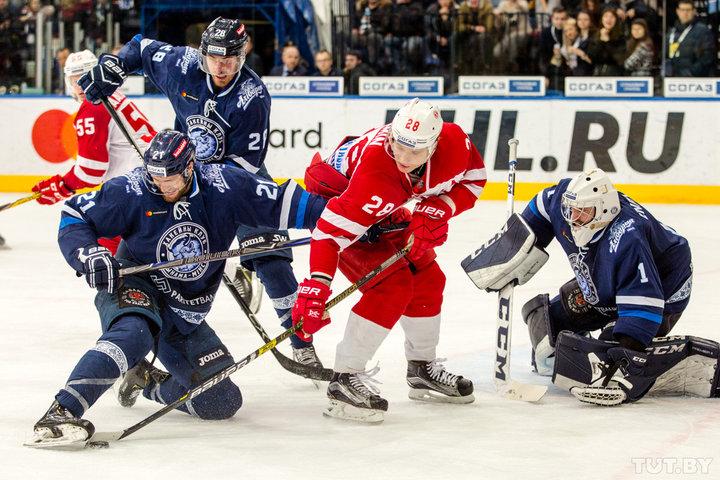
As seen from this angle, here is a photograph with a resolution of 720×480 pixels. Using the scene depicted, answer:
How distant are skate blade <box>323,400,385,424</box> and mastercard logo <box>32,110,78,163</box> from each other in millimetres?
6162

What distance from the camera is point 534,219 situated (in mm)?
4289

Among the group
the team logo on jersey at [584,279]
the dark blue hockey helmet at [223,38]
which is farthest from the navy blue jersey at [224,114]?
the team logo on jersey at [584,279]

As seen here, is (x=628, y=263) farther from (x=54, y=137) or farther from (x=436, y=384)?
(x=54, y=137)

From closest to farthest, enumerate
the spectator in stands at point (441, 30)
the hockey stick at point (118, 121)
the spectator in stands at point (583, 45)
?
1. the hockey stick at point (118, 121)
2. the spectator in stands at point (583, 45)
3. the spectator in stands at point (441, 30)

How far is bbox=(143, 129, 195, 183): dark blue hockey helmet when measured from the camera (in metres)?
3.48

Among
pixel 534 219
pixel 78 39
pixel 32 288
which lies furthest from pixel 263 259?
pixel 78 39

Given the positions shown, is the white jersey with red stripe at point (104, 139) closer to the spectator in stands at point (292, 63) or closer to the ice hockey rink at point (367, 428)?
the ice hockey rink at point (367, 428)

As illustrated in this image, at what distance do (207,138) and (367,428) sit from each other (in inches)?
56.8

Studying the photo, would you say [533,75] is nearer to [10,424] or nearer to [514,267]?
[514,267]

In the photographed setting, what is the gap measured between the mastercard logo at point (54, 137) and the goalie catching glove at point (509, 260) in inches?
Answer: 233

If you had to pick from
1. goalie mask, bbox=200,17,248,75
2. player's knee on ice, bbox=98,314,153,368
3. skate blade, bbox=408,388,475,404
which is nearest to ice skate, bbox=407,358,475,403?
skate blade, bbox=408,388,475,404

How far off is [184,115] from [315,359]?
111cm

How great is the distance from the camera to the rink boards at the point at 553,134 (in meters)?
8.81

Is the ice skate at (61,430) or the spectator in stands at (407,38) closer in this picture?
the ice skate at (61,430)
